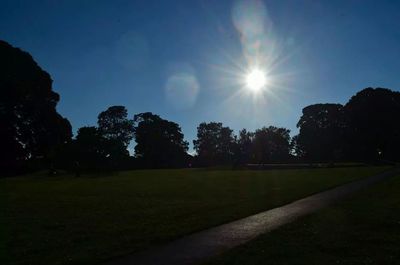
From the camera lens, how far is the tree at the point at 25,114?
168 feet

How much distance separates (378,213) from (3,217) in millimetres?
12246

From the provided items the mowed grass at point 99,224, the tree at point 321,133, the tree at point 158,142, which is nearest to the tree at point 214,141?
the tree at point 158,142

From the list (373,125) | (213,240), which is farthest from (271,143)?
(213,240)

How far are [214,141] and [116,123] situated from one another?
28042 mm

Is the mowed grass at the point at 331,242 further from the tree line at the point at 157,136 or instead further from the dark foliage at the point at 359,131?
the dark foliage at the point at 359,131

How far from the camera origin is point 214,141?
379ft

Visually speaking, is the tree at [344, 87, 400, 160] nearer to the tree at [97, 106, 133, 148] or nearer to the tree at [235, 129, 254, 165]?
the tree at [235, 129, 254, 165]

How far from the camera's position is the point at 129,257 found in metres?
7.89

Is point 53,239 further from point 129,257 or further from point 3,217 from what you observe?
point 3,217

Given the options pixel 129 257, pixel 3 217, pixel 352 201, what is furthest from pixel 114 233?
pixel 352 201

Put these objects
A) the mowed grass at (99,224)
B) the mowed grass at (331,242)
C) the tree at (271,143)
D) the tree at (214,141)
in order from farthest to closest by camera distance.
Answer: the tree at (214,141), the tree at (271,143), the mowed grass at (99,224), the mowed grass at (331,242)

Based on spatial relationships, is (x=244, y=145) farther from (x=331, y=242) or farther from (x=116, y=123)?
(x=331, y=242)

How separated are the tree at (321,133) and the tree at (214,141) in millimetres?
20622

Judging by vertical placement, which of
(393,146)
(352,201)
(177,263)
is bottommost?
(177,263)
